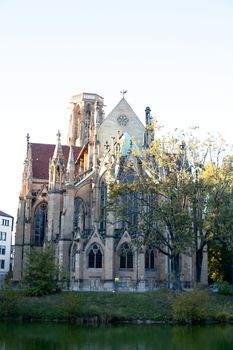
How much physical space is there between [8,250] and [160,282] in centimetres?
4841

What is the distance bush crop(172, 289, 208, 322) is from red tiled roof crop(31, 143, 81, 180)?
3563cm

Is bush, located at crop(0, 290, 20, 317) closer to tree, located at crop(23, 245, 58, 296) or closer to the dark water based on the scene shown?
tree, located at crop(23, 245, 58, 296)

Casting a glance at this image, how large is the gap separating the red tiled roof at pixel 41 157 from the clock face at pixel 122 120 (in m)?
11.3

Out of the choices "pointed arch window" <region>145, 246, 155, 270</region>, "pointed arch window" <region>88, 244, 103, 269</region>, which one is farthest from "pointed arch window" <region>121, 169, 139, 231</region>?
"pointed arch window" <region>88, 244, 103, 269</region>

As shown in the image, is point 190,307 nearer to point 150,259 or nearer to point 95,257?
point 150,259

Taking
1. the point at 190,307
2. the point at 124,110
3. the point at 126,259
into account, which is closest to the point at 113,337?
the point at 190,307

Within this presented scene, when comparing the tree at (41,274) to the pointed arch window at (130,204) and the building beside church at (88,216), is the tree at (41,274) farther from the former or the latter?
the pointed arch window at (130,204)

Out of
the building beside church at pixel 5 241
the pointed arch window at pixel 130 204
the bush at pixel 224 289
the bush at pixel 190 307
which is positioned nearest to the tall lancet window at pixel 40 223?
the pointed arch window at pixel 130 204

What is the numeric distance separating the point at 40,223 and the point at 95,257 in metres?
15.1

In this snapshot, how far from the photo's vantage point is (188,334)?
35.8m

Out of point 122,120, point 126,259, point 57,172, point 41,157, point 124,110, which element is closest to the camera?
point 126,259

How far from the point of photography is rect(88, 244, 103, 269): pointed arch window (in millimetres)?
58625

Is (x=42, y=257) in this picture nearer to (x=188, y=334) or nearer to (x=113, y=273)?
(x=113, y=273)

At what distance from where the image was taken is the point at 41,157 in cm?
7881
